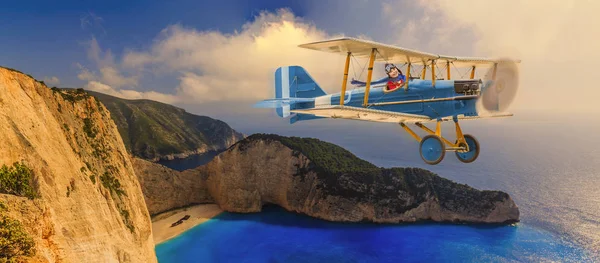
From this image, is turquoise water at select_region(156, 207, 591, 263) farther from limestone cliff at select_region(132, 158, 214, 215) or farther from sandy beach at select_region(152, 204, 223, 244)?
limestone cliff at select_region(132, 158, 214, 215)

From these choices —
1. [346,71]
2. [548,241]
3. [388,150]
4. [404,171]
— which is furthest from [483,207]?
[388,150]

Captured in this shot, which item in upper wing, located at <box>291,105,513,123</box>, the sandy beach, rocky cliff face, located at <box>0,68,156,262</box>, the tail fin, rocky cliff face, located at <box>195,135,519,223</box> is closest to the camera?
upper wing, located at <box>291,105,513,123</box>

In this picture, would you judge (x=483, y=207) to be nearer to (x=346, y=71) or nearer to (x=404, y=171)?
(x=404, y=171)

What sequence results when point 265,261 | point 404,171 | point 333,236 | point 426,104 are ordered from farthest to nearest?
point 404,171, point 333,236, point 265,261, point 426,104

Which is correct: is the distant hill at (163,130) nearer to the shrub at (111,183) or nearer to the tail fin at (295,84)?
the shrub at (111,183)

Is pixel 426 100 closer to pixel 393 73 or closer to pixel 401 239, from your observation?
pixel 393 73

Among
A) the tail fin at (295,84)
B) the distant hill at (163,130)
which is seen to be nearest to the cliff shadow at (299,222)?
the tail fin at (295,84)

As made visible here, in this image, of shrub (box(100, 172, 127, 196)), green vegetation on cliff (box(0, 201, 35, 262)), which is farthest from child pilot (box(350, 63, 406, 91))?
shrub (box(100, 172, 127, 196))
